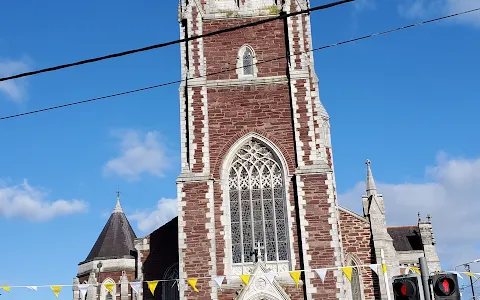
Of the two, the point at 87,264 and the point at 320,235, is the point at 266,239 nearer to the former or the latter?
the point at 320,235

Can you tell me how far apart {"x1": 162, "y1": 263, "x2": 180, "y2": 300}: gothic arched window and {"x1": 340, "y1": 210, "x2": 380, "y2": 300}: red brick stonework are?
7173 millimetres

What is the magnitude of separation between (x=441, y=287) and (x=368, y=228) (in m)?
16.7

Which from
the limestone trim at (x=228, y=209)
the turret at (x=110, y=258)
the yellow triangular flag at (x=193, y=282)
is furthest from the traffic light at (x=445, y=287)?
the turret at (x=110, y=258)

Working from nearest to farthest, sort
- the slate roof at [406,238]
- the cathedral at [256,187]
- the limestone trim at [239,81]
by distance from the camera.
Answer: the cathedral at [256,187], the limestone trim at [239,81], the slate roof at [406,238]

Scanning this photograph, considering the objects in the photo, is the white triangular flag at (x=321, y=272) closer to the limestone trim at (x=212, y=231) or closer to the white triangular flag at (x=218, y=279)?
the white triangular flag at (x=218, y=279)

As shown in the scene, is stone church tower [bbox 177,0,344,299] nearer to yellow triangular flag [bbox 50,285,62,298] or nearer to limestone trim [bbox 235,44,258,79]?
limestone trim [bbox 235,44,258,79]

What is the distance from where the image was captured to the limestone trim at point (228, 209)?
2159 centimetres

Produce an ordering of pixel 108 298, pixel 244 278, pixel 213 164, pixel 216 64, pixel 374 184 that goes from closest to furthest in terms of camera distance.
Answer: pixel 244 278
pixel 213 164
pixel 216 64
pixel 374 184
pixel 108 298

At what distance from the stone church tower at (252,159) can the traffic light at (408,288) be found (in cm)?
1320

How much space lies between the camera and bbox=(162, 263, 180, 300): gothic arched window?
24.8 metres

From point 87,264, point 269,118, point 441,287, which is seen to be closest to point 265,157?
point 269,118

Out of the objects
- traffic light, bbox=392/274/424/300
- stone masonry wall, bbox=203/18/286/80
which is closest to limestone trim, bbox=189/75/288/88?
stone masonry wall, bbox=203/18/286/80

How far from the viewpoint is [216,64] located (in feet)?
80.1

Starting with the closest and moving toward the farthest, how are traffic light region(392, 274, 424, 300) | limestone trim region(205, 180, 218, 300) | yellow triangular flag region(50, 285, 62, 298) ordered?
1. traffic light region(392, 274, 424, 300)
2. yellow triangular flag region(50, 285, 62, 298)
3. limestone trim region(205, 180, 218, 300)
